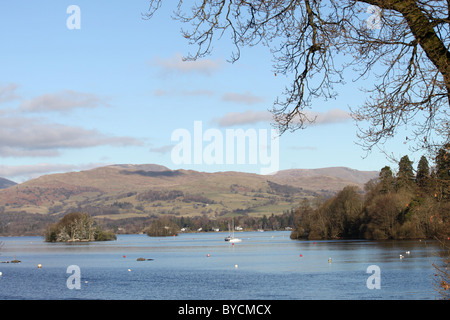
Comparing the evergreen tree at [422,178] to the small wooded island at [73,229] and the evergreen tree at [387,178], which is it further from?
the small wooded island at [73,229]

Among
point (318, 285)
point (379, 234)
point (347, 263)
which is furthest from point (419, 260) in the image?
point (379, 234)

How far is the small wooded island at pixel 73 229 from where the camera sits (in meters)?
169

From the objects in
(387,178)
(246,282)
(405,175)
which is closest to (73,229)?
(246,282)

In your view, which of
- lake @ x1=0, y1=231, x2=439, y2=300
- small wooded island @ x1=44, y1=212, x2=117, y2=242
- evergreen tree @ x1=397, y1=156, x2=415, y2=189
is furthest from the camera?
small wooded island @ x1=44, y1=212, x2=117, y2=242

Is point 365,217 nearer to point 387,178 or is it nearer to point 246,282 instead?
point 246,282

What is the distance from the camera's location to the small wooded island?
169m

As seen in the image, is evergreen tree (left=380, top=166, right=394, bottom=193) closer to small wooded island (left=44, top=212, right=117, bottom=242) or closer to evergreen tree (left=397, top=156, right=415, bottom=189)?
evergreen tree (left=397, top=156, right=415, bottom=189)

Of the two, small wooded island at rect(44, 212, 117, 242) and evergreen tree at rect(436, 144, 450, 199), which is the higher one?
evergreen tree at rect(436, 144, 450, 199)

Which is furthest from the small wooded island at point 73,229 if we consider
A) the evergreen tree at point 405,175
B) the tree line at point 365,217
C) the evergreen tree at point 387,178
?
the evergreen tree at point 405,175

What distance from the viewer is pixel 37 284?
5594cm

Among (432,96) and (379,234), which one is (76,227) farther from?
(432,96)

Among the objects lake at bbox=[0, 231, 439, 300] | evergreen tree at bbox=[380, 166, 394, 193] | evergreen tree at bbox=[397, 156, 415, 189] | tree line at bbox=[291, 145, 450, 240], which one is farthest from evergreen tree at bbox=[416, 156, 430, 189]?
tree line at bbox=[291, 145, 450, 240]

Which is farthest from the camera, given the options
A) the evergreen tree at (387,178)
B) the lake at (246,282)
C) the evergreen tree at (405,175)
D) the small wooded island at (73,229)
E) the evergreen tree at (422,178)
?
the small wooded island at (73,229)
